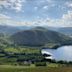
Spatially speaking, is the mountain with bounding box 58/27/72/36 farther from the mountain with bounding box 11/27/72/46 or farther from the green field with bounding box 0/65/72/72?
the green field with bounding box 0/65/72/72

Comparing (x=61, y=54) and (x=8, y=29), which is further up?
(x=8, y=29)

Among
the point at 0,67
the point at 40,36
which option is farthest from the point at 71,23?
the point at 0,67

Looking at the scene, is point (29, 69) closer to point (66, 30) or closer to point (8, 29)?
point (8, 29)

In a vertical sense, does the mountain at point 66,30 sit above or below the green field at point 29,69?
above

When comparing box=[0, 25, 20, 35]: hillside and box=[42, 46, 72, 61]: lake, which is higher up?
box=[0, 25, 20, 35]: hillside

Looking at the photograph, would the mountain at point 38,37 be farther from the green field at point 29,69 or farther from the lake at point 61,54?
the green field at point 29,69

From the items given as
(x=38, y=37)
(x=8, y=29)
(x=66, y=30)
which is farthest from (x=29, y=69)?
(x=66, y=30)

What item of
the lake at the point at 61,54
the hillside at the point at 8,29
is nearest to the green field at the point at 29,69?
the lake at the point at 61,54

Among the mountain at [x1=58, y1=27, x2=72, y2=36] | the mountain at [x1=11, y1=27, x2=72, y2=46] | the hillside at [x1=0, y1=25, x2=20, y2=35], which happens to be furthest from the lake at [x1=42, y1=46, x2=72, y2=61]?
the hillside at [x1=0, y1=25, x2=20, y2=35]
